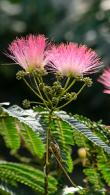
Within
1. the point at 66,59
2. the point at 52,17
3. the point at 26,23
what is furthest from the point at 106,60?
the point at 66,59

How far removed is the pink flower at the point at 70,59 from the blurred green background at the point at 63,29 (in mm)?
4357

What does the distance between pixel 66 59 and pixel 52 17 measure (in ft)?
24.4

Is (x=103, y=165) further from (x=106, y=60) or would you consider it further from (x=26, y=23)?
(x=26, y=23)

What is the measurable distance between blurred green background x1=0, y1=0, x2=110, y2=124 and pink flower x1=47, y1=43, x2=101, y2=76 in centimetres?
436

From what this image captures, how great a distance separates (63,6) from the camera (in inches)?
373

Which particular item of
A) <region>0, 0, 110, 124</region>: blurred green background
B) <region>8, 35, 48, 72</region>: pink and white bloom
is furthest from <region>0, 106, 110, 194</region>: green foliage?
<region>0, 0, 110, 124</region>: blurred green background

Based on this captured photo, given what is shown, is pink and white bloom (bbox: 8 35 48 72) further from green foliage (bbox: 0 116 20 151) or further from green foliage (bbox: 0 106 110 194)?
green foliage (bbox: 0 116 20 151)

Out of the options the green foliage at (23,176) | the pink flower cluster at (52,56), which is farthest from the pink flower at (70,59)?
the green foliage at (23,176)

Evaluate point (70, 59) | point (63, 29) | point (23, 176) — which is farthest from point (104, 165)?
point (63, 29)

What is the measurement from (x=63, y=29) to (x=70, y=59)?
632 centimetres

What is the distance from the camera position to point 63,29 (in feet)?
27.5

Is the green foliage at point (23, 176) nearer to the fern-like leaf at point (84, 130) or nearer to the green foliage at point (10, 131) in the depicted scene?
the green foliage at point (10, 131)

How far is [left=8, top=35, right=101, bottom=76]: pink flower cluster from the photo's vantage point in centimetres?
209

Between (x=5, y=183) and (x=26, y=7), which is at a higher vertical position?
(x=26, y=7)
